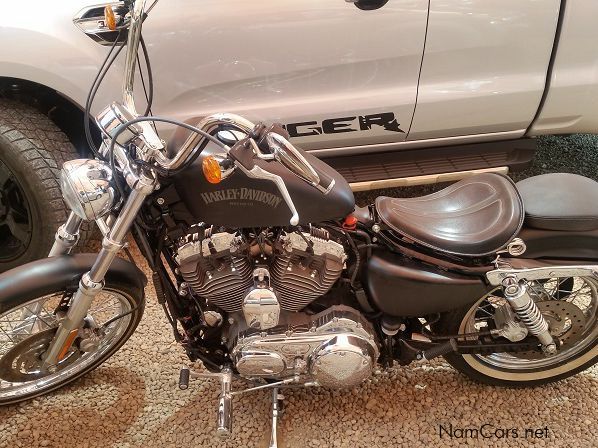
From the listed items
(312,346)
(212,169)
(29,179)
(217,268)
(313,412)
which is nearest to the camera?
(212,169)

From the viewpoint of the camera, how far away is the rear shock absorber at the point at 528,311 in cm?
149

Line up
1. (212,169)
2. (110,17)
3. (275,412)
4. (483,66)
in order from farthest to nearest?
(483,66) → (275,412) → (110,17) → (212,169)

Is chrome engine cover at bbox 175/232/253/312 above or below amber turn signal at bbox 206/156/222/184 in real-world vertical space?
below

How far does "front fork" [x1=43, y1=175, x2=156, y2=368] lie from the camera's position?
4.19 ft

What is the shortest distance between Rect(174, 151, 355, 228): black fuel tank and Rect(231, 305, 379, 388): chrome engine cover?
350 mm

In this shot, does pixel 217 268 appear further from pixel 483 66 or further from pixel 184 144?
pixel 483 66

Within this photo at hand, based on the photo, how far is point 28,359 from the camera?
5.70 feet

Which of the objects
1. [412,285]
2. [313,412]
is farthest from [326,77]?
[313,412]

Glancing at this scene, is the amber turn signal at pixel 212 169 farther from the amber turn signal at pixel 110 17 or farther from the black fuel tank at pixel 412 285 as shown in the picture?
the black fuel tank at pixel 412 285

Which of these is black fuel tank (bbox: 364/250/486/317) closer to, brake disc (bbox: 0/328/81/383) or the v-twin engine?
the v-twin engine

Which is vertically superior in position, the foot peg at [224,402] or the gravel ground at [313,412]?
the foot peg at [224,402]

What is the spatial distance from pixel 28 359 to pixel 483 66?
199 cm

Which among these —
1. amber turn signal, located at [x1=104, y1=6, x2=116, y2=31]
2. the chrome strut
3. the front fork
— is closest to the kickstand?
the chrome strut

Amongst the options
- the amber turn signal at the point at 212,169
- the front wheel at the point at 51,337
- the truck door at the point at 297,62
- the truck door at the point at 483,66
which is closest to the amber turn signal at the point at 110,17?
the amber turn signal at the point at 212,169
